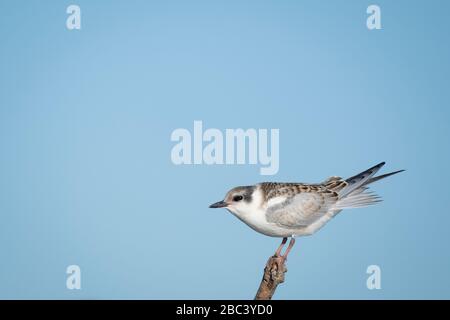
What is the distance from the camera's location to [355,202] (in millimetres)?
7301

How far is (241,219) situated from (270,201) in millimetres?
404

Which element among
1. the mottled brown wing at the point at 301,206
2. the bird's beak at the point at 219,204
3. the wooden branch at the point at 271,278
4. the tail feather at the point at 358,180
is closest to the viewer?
the wooden branch at the point at 271,278

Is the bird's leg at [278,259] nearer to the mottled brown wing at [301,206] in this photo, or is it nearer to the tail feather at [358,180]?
the mottled brown wing at [301,206]

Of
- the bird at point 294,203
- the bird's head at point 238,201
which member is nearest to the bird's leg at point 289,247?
the bird at point 294,203

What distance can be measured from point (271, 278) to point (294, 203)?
0.97 metres

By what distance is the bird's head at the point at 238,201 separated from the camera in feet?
22.5

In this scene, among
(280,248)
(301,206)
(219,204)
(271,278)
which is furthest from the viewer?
(301,206)

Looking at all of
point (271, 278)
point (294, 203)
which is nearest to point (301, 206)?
point (294, 203)

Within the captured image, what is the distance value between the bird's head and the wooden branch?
68 cm

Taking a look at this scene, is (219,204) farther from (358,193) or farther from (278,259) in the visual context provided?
(358,193)

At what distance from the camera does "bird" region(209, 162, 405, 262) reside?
6887mm

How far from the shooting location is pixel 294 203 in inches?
279

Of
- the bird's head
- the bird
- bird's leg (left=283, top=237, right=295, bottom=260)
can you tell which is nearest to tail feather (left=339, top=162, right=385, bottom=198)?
the bird
